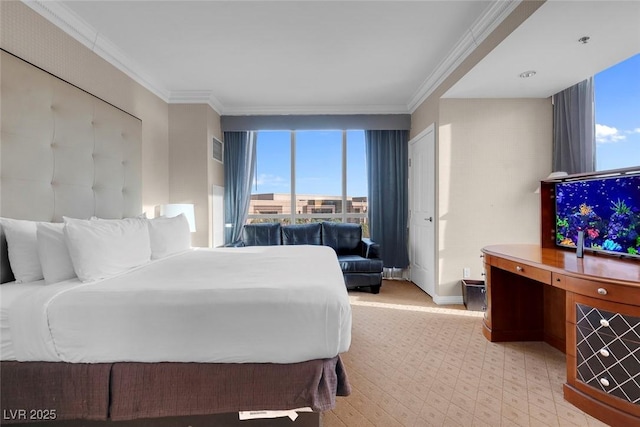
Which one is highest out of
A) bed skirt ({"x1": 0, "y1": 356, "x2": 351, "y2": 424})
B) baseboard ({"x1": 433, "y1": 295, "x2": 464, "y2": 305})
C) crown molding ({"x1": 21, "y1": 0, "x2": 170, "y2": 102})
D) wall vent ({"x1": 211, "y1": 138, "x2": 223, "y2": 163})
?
crown molding ({"x1": 21, "y1": 0, "x2": 170, "y2": 102})

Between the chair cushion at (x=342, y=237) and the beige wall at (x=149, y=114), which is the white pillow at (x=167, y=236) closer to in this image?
the beige wall at (x=149, y=114)

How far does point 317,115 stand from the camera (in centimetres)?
459

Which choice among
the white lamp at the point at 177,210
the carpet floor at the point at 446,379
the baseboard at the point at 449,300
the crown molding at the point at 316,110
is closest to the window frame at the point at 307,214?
the crown molding at the point at 316,110

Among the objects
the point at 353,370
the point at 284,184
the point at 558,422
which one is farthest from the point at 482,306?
the point at 284,184

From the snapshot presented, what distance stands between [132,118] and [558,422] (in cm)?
421

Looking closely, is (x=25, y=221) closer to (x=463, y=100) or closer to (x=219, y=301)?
(x=219, y=301)

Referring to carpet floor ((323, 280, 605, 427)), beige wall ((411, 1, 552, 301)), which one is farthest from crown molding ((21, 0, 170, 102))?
beige wall ((411, 1, 552, 301))

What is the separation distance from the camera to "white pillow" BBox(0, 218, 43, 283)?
1.64 m

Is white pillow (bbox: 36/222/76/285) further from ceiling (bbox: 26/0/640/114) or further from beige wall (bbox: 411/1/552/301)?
beige wall (bbox: 411/1/552/301)

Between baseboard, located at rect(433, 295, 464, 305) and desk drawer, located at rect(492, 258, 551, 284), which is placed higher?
desk drawer, located at rect(492, 258, 551, 284)

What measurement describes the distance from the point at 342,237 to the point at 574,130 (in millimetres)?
3070

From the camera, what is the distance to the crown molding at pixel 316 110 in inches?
177

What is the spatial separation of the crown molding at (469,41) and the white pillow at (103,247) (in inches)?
127

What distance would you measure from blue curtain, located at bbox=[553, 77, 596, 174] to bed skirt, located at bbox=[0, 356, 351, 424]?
3445 millimetres
